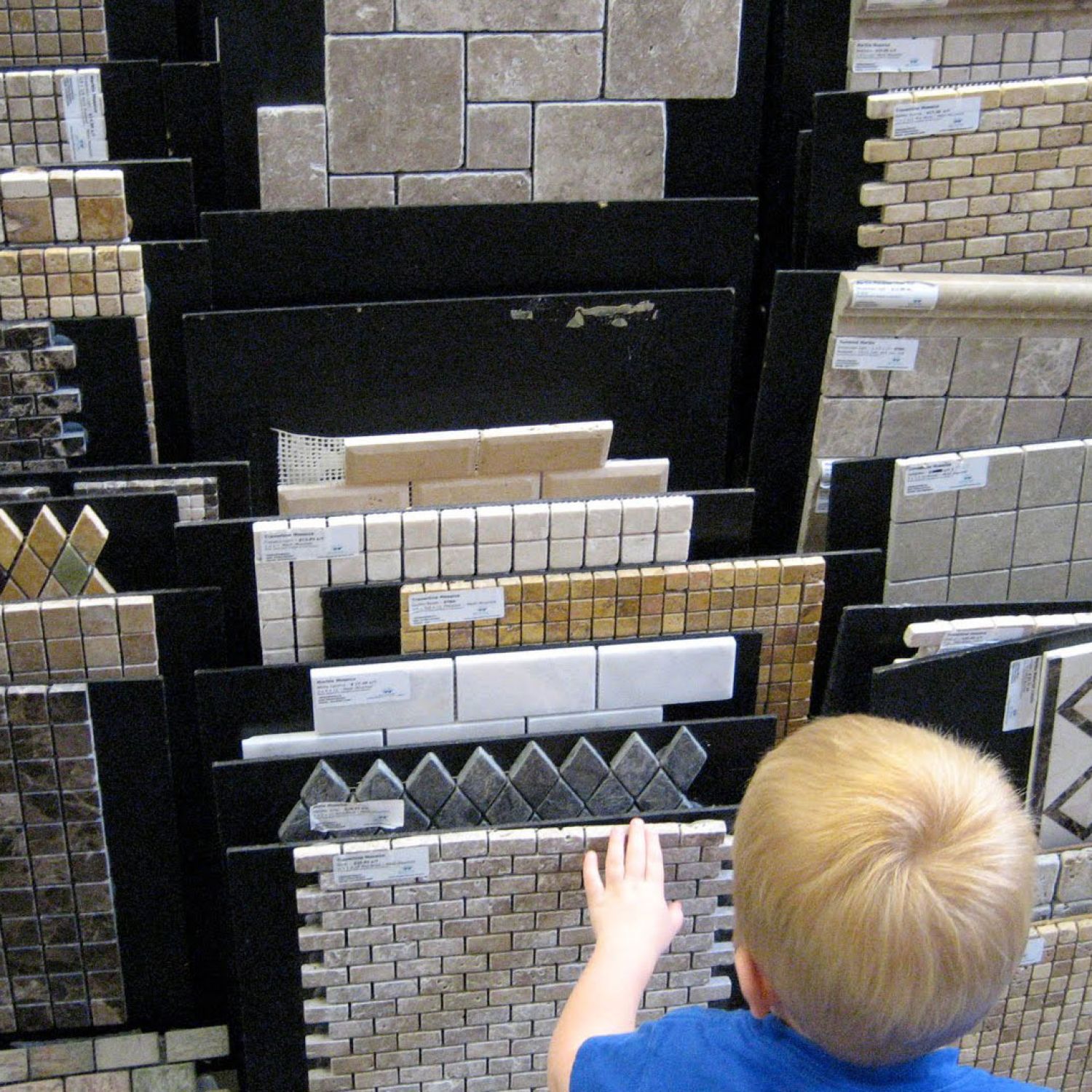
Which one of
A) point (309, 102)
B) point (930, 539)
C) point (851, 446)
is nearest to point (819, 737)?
point (930, 539)

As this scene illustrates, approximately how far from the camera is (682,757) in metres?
2.04

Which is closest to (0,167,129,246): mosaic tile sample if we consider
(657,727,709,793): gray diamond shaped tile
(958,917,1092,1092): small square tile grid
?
(657,727,709,793): gray diamond shaped tile

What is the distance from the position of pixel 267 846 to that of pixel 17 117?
1.35m

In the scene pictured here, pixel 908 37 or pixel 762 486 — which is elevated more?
pixel 908 37

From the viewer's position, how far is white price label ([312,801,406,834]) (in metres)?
1.95

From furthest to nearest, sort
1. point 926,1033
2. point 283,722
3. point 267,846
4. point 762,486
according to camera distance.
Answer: point 762,486 → point 283,722 → point 267,846 → point 926,1033

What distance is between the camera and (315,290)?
2465mm

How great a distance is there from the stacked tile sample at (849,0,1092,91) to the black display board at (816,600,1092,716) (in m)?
1.00

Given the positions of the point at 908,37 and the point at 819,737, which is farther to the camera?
the point at 908,37

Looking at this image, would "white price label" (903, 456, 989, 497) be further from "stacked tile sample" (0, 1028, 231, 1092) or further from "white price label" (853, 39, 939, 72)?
"stacked tile sample" (0, 1028, 231, 1092)

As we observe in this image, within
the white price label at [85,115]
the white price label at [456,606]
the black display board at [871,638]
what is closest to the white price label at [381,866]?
the white price label at [456,606]

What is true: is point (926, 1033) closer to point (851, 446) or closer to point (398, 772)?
point (398, 772)

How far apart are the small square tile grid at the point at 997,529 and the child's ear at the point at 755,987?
45.8 inches

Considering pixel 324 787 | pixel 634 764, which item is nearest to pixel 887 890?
pixel 634 764
